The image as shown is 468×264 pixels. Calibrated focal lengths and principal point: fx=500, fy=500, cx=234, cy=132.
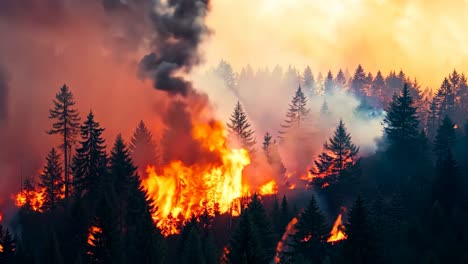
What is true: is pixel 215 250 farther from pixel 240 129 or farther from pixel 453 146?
pixel 453 146

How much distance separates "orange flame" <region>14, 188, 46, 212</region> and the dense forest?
0.81ft

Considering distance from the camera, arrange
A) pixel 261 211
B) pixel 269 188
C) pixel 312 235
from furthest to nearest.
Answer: pixel 269 188
pixel 261 211
pixel 312 235

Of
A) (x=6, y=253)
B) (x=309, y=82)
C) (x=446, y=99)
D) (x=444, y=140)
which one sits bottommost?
(x=6, y=253)

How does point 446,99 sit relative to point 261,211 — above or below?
above

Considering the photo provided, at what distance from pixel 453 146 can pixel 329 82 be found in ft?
216

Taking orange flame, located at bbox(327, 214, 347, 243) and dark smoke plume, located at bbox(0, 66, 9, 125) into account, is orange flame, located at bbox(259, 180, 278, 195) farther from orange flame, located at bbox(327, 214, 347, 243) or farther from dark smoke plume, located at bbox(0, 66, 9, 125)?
dark smoke plume, located at bbox(0, 66, 9, 125)

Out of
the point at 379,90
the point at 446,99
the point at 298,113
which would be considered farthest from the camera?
the point at 379,90

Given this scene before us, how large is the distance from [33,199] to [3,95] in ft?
97.0

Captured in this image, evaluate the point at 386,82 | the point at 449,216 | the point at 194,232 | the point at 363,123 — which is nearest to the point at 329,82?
the point at 386,82

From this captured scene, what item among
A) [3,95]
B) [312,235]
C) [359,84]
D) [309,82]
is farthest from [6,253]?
[309,82]

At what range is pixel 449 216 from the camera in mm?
56000

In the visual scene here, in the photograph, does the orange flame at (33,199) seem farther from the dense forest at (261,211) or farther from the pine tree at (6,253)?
the pine tree at (6,253)

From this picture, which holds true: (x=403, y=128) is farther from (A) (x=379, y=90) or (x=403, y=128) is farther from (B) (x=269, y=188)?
(A) (x=379, y=90)

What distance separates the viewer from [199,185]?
69.3m
